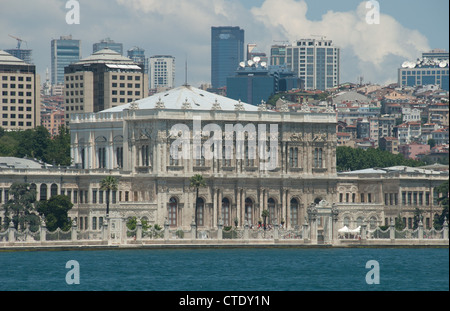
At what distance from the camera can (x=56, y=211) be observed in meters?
150

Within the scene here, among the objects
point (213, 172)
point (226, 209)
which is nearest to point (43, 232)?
point (213, 172)

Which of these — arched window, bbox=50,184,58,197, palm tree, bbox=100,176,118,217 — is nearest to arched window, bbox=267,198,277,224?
palm tree, bbox=100,176,118,217

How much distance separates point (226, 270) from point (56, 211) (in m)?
33.6

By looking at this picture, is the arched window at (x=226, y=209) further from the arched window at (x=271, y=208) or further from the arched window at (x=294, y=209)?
the arched window at (x=294, y=209)

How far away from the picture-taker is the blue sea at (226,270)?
10925 centimetres

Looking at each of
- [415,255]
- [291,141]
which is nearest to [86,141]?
[291,141]

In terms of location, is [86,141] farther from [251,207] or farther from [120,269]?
[120,269]

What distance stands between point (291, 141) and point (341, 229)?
44.7 feet

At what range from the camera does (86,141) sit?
16962 cm

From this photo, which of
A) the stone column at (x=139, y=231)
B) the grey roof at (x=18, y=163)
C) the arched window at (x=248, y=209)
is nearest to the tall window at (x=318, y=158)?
the arched window at (x=248, y=209)
